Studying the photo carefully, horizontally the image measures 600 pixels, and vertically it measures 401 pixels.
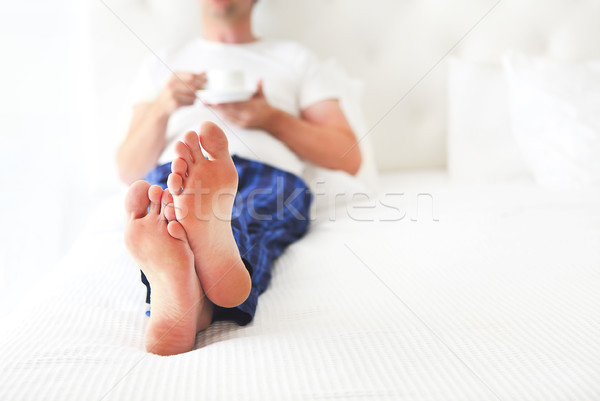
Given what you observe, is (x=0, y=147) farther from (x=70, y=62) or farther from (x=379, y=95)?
(x=379, y=95)

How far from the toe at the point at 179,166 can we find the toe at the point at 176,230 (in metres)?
0.07

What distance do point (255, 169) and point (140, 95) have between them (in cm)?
40

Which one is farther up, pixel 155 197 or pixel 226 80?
pixel 226 80

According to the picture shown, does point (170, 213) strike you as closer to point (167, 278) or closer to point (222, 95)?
point (167, 278)

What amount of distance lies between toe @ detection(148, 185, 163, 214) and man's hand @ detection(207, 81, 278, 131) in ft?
1.71

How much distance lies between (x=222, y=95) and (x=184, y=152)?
44cm

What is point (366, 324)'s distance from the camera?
2.09ft

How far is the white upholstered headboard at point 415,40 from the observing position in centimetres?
157

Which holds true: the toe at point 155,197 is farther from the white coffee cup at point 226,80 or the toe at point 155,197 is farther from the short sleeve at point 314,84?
the short sleeve at point 314,84

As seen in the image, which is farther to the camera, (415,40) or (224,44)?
(415,40)

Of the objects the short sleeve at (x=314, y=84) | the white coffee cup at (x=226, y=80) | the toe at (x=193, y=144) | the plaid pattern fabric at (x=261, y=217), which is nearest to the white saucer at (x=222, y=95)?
the white coffee cup at (x=226, y=80)

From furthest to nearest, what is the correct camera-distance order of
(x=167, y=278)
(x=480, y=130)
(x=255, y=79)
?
(x=480, y=130) < (x=255, y=79) < (x=167, y=278)

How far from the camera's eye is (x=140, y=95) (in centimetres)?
127

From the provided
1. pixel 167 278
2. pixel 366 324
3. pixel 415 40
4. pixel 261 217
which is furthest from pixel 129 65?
pixel 366 324
